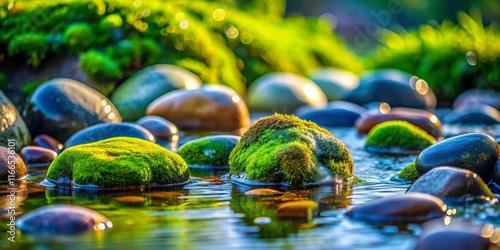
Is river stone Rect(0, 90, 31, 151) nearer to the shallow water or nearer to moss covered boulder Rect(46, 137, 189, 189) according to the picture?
the shallow water

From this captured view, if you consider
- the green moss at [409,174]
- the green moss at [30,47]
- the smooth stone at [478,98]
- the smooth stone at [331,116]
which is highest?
the green moss at [30,47]

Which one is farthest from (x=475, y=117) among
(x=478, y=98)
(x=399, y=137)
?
(x=399, y=137)

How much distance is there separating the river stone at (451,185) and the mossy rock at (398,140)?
9.46ft

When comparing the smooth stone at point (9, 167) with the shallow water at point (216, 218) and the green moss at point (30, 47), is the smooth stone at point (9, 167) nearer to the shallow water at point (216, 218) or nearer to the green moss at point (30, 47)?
the shallow water at point (216, 218)

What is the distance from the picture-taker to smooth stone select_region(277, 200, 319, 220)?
529 centimetres

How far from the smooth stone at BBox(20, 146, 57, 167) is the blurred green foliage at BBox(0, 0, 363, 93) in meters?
4.48

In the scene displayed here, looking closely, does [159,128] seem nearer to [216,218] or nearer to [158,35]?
[158,35]

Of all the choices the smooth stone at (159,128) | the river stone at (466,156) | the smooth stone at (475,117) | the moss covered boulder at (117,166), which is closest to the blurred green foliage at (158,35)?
the smooth stone at (159,128)

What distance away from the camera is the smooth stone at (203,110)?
11.1 metres

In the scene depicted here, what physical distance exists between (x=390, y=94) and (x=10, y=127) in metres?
7.29

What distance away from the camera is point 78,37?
41.0ft

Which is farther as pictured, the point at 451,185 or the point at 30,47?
the point at 30,47

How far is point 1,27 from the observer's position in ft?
39.9

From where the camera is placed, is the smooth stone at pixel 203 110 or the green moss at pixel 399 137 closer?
the green moss at pixel 399 137
